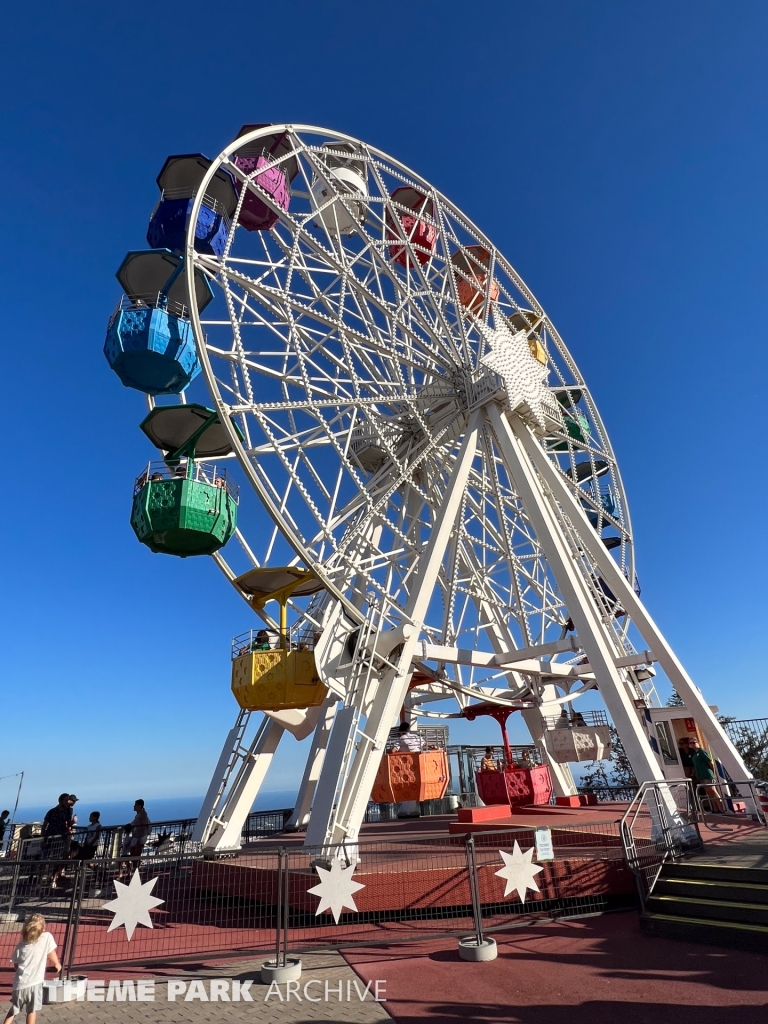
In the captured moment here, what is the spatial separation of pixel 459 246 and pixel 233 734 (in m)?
13.8

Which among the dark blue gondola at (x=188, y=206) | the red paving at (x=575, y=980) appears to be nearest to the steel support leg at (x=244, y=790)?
the red paving at (x=575, y=980)

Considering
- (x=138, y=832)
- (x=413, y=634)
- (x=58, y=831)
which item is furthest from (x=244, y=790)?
(x=413, y=634)

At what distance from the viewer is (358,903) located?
797cm

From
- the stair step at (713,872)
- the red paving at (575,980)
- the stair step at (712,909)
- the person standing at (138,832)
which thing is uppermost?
the person standing at (138,832)

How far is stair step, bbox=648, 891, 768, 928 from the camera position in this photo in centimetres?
637

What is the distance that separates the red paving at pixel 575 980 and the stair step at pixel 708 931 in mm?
112

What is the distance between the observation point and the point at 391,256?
1720cm

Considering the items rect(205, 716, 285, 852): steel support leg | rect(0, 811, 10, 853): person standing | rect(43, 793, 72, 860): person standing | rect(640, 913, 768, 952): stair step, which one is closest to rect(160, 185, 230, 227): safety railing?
rect(205, 716, 285, 852): steel support leg

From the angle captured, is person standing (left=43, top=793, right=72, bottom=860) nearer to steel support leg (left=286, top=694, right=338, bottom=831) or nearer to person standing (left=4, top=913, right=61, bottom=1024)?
steel support leg (left=286, top=694, right=338, bottom=831)

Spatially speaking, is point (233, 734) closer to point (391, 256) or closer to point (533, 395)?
point (533, 395)

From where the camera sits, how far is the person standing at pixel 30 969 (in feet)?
14.9

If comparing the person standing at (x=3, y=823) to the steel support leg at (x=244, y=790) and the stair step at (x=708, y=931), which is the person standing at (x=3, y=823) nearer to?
the steel support leg at (x=244, y=790)

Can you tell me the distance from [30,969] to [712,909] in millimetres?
6651

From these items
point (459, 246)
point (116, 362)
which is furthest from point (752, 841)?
point (459, 246)
